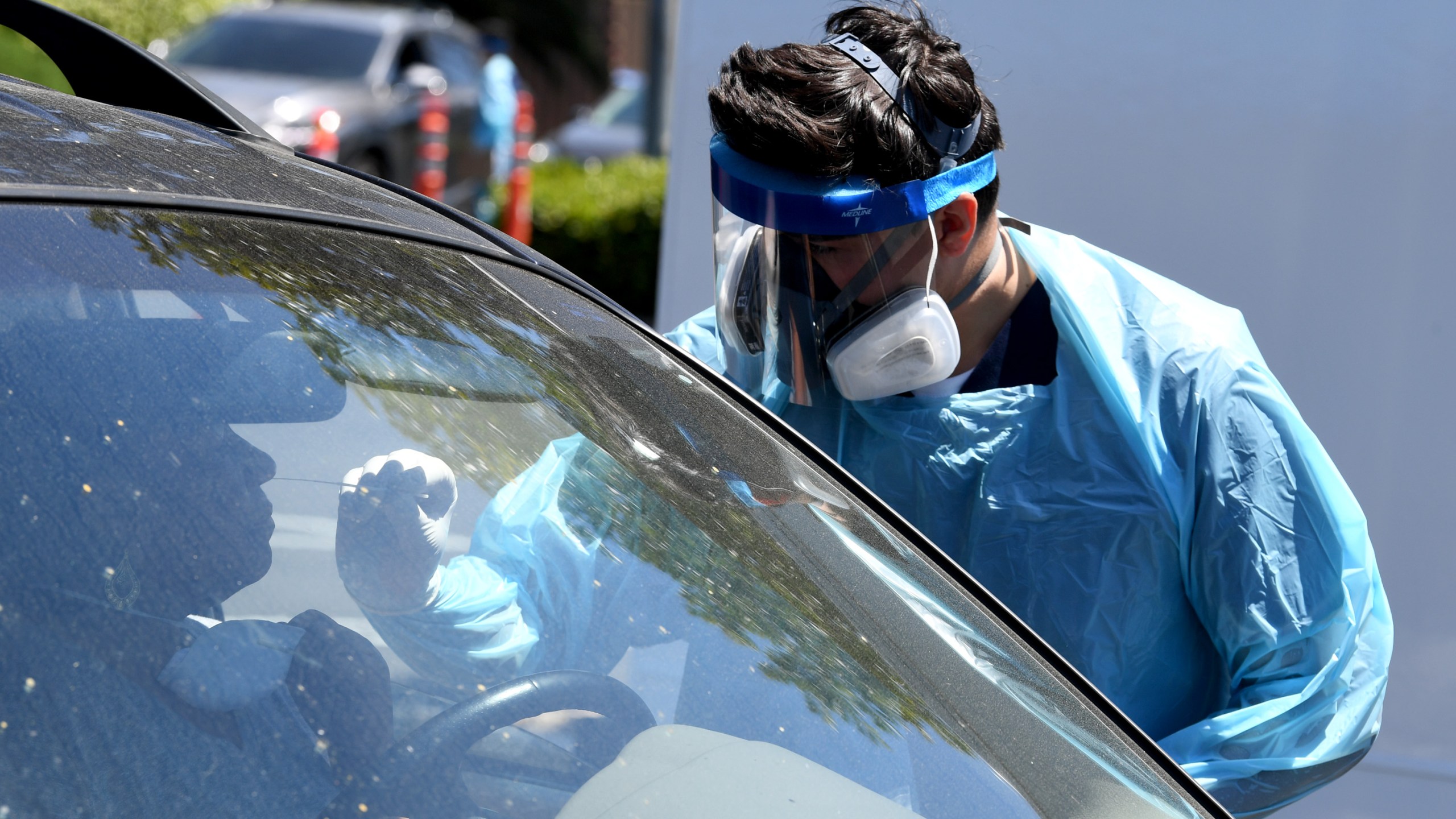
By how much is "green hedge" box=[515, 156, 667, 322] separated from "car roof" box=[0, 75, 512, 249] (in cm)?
647

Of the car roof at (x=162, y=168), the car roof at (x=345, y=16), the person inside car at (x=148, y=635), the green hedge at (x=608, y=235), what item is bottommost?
the green hedge at (x=608, y=235)

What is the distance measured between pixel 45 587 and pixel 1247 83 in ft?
8.45

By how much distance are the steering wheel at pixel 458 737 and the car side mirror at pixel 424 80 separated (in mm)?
8925

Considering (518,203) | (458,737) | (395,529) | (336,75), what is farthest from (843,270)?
(336,75)

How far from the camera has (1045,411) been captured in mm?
1705

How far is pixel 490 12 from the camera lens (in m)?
20.5

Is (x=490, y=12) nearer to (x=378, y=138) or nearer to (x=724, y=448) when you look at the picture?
(x=378, y=138)

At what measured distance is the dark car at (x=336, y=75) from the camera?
8.10 m

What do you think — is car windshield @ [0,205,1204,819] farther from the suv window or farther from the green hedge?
the suv window

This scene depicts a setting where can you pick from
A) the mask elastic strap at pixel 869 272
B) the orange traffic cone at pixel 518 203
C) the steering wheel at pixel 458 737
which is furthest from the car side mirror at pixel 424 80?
the steering wheel at pixel 458 737

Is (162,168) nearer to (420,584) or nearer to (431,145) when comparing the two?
(420,584)

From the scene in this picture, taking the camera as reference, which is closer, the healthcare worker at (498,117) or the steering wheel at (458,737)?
the steering wheel at (458,737)

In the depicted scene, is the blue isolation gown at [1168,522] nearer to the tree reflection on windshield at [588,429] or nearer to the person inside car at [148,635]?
the tree reflection on windshield at [588,429]

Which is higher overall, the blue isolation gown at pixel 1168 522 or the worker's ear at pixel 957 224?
the worker's ear at pixel 957 224
